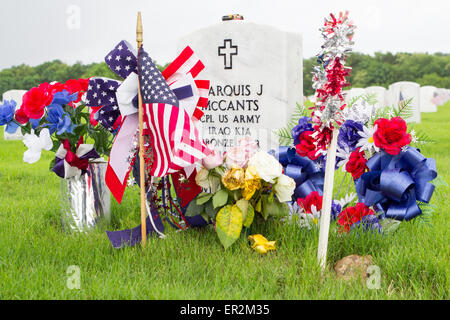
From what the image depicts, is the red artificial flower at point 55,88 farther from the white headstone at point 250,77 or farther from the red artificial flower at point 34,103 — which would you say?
the white headstone at point 250,77

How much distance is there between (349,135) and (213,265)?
155 centimetres

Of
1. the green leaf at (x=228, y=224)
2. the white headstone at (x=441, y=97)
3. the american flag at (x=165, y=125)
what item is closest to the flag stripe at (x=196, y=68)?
the american flag at (x=165, y=125)

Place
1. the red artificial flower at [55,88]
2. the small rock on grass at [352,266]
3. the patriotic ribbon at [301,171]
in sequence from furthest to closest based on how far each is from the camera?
the patriotic ribbon at [301,171], the red artificial flower at [55,88], the small rock on grass at [352,266]

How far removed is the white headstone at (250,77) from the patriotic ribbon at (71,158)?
55.3 inches

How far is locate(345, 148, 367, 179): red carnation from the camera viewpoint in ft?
10.6

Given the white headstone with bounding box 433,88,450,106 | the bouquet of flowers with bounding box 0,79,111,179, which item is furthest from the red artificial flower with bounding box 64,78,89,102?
the white headstone with bounding box 433,88,450,106

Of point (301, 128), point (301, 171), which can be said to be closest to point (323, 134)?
point (301, 128)

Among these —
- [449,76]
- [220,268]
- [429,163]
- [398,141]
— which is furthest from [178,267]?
[449,76]

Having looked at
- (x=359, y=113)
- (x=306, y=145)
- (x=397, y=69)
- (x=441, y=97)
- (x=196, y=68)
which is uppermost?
(x=397, y=69)

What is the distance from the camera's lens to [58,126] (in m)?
3.08

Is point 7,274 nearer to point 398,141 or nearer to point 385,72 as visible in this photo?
point 398,141

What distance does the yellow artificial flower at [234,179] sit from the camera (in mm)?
2717

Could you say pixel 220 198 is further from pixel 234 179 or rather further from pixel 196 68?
pixel 196 68

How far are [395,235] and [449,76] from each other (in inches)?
1739
